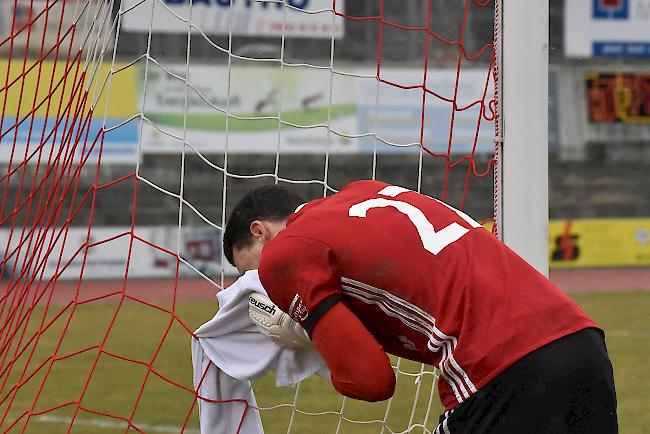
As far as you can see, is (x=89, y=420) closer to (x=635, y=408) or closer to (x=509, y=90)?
(x=635, y=408)

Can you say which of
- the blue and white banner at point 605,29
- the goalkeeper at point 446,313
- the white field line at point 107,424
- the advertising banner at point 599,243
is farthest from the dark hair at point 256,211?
the blue and white banner at point 605,29

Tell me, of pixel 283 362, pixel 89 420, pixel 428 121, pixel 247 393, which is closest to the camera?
pixel 283 362

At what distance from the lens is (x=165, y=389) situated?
255 inches

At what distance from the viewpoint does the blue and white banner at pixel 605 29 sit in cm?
1527

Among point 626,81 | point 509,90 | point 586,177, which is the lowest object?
point 509,90

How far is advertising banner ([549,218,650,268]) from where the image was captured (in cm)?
1377

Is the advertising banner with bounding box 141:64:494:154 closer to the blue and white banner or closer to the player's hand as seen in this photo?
the blue and white banner

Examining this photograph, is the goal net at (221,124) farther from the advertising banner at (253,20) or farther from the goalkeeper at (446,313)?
the goalkeeper at (446,313)

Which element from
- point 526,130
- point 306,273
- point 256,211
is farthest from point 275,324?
point 526,130

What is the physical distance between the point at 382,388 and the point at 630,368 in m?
5.58

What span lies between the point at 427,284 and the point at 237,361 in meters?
0.78

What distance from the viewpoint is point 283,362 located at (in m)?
2.41

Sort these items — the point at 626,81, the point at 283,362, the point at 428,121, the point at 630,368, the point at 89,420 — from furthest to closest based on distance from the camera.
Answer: the point at 626,81, the point at 428,121, the point at 630,368, the point at 89,420, the point at 283,362

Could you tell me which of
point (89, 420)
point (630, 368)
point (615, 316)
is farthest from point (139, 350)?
point (615, 316)
